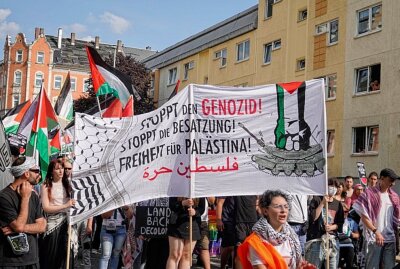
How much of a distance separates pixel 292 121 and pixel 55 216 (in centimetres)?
316

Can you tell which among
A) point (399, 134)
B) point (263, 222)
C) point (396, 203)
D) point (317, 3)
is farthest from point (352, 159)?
point (263, 222)

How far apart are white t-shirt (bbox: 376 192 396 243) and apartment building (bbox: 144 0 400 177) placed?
17164mm

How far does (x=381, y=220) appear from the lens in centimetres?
894

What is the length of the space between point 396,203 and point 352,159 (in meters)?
19.4

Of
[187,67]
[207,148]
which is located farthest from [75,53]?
[207,148]

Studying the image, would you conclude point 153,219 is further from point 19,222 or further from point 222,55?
point 222,55

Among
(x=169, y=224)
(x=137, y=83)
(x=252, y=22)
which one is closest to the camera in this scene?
(x=169, y=224)

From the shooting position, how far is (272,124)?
8273 millimetres

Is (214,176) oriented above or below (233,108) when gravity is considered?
below

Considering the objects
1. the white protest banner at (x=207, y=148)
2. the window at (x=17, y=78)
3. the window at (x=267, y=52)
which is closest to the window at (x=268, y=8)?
the window at (x=267, y=52)

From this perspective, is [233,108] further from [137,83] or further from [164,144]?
[137,83]

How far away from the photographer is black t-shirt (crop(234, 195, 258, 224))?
10.0 metres

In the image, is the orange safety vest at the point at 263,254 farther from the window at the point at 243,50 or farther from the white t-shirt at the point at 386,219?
the window at the point at 243,50

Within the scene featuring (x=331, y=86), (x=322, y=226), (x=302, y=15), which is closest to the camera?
(x=322, y=226)
